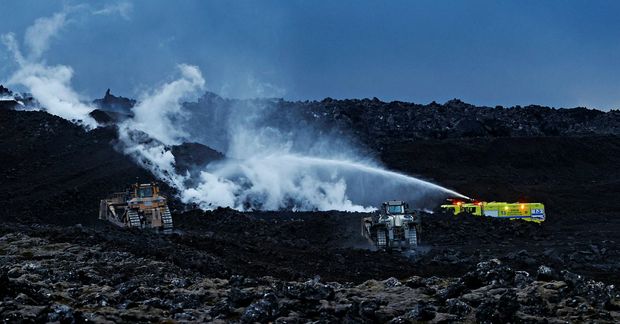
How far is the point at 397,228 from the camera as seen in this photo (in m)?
35.6

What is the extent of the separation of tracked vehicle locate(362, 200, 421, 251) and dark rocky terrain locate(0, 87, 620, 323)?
0.98m

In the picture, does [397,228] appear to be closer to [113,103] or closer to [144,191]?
[144,191]

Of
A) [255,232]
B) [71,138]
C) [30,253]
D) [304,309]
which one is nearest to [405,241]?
[255,232]

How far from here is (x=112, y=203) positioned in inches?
1736

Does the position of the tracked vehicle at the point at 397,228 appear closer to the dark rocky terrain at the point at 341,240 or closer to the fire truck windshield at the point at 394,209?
the fire truck windshield at the point at 394,209

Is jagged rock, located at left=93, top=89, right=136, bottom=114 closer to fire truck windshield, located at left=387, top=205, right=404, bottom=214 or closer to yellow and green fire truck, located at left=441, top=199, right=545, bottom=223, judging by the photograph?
yellow and green fire truck, located at left=441, top=199, right=545, bottom=223

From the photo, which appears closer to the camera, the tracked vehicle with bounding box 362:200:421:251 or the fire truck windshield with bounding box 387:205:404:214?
the tracked vehicle with bounding box 362:200:421:251

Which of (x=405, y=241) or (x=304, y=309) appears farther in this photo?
(x=405, y=241)

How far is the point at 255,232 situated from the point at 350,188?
22560 millimetres

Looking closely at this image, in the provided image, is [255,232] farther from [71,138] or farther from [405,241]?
[71,138]

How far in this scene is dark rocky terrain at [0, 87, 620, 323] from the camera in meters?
13.9

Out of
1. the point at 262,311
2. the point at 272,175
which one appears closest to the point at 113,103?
the point at 272,175

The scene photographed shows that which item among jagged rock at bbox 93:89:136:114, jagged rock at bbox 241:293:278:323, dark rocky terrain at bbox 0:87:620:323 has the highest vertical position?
jagged rock at bbox 93:89:136:114

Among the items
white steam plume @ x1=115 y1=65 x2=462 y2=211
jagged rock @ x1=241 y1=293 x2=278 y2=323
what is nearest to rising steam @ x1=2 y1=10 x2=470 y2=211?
white steam plume @ x1=115 y1=65 x2=462 y2=211
